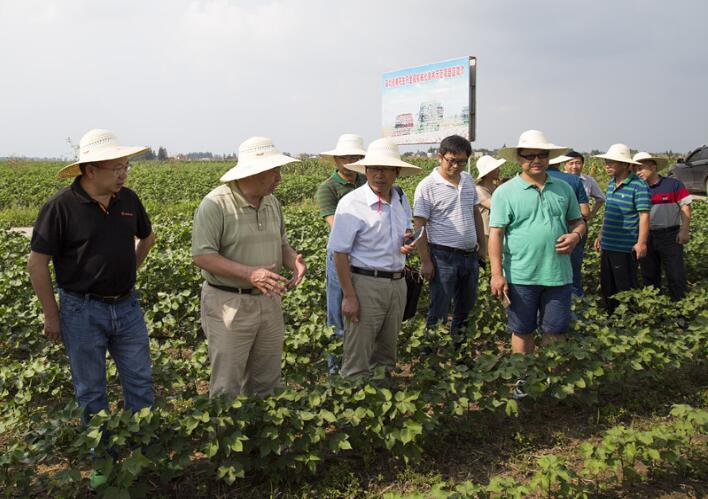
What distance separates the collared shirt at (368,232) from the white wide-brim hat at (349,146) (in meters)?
0.91

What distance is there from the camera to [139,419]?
8.78ft

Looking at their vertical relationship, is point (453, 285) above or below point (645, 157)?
below

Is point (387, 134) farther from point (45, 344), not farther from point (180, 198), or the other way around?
point (45, 344)

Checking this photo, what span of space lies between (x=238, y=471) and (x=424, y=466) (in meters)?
1.01

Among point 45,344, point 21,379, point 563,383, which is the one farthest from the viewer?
point 45,344

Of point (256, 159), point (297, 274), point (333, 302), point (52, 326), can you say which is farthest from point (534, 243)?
point (52, 326)

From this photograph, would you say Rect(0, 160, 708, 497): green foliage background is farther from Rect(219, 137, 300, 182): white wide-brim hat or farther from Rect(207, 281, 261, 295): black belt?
Rect(219, 137, 300, 182): white wide-brim hat

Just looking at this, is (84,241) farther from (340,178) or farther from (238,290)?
(340,178)

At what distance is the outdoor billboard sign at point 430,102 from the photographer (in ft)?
38.2

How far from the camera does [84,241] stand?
2.80 m

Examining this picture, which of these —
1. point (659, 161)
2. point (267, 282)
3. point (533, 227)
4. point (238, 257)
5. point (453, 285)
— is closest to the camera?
point (267, 282)

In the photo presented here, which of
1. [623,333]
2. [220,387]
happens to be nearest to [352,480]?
[220,387]

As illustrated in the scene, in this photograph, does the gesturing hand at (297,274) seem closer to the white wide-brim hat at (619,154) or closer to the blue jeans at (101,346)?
the blue jeans at (101,346)

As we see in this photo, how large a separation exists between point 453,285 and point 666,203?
2.57 metres
